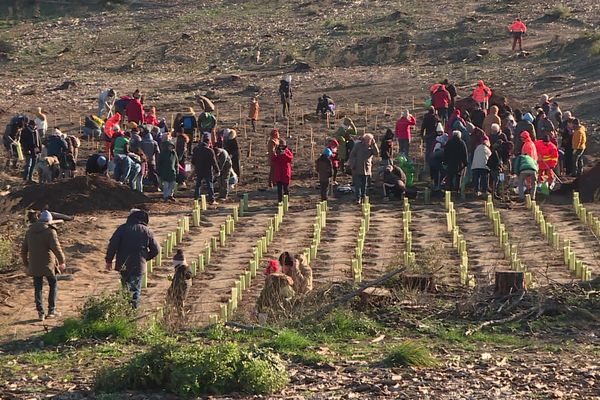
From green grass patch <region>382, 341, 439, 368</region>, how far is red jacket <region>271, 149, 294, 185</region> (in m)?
12.8

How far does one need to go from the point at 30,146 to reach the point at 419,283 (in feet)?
44.2

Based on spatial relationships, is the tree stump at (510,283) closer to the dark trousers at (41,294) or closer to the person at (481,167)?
the dark trousers at (41,294)

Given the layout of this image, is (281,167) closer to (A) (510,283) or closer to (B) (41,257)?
(B) (41,257)

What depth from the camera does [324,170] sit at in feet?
85.5

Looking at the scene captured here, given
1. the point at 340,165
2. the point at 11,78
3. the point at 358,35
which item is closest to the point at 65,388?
the point at 340,165

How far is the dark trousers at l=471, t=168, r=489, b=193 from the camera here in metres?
26.8

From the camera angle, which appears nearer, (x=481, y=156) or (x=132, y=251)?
(x=132, y=251)

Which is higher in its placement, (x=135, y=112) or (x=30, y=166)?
(x=135, y=112)

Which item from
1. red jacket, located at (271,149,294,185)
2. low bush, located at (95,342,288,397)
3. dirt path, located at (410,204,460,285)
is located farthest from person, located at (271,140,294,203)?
low bush, located at (95,342,288,397)

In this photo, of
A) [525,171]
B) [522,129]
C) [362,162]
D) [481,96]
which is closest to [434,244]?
[362,162]

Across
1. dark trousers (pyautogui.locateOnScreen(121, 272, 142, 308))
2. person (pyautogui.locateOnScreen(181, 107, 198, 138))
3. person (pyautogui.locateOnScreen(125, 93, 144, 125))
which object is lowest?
dark trousers (pyautogui.locateOnScreen(121, 272, 142, 308))

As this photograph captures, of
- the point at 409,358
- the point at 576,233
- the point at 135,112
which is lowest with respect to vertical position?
the point at 576,233

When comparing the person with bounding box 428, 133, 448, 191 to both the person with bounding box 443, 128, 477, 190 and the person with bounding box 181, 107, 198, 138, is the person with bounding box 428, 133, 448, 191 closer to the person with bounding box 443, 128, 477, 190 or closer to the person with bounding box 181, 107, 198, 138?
the person with bounding box 443, 128, 477, 190

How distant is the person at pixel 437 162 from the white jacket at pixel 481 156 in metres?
0.79
